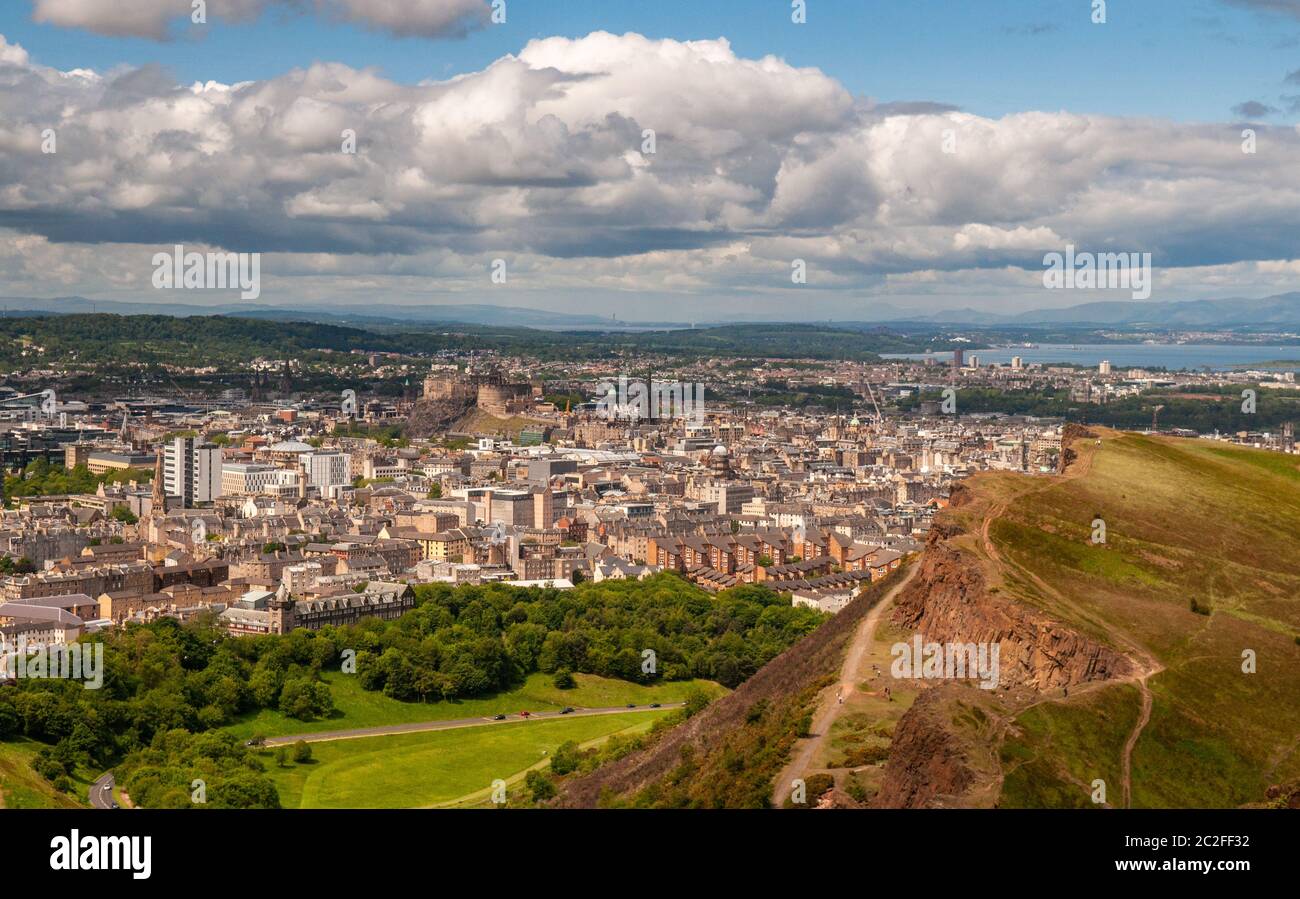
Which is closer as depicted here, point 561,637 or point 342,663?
point 342,663

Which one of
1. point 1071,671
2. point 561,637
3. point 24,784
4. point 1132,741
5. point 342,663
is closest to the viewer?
point 1132,741

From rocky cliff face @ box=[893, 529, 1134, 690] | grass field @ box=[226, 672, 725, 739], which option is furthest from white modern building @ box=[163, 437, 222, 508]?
rocky cliff face @ box=[893, 529, 1134, 690]

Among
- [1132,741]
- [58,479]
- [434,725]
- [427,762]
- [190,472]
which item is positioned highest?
[1132,741]

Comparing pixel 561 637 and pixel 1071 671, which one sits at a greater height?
pixel 1071 671

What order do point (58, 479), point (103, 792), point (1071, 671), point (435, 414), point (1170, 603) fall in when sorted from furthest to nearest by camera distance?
point (435, 414)
point (58, 479)
point (103, 792)
point (1170, 603)
point (1071, 671)

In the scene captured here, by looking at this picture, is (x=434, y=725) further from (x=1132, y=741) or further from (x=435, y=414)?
(x=435, y=414)

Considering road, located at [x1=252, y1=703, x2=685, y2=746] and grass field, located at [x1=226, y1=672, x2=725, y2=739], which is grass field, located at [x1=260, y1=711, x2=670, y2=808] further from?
grass field, located at [x1=226, y1=672, x2=725, y2=739]

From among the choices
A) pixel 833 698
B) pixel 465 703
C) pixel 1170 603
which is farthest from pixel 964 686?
pixel 465 703

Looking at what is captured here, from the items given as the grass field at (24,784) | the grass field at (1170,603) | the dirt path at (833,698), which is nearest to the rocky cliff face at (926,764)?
the grass field at (1170,603)
